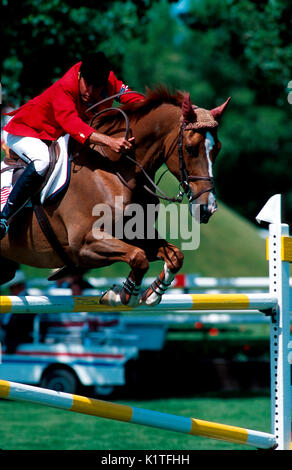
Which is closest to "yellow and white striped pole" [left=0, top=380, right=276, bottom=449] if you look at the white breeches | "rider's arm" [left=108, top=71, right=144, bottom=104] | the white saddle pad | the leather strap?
the leather strap

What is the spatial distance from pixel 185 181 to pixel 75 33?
493 cm

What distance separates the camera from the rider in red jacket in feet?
12.2

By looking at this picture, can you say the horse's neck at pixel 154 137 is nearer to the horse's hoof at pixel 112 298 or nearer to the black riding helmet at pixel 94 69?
the black riding helmet at pixel 94 69

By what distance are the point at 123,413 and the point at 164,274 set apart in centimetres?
73

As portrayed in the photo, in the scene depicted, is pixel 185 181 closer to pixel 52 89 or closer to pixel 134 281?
pixel 134 281

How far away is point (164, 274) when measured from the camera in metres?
3.61

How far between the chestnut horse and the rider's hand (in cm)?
9

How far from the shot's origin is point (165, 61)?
34.9m

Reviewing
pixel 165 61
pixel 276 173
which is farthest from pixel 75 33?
pixel 165 61

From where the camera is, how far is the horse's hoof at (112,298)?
348cm

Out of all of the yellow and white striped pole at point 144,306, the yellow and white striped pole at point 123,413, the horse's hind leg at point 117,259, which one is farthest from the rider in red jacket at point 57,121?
the yellow and white striped pole at point 123,413

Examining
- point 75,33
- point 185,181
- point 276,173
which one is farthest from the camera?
point 276,173

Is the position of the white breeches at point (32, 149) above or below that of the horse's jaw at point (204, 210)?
above

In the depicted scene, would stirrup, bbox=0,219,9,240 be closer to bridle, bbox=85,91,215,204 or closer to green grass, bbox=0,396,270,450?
bridle, bbox=85,91,215,204
